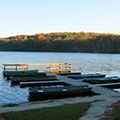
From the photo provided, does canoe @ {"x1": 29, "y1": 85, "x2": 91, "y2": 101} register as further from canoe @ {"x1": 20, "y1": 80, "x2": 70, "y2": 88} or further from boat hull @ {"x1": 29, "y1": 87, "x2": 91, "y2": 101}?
canoe @ {"x1": 20, "y1": 80, "x2": 70, "y2": 88}

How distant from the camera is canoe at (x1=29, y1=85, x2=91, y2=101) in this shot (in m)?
26.4

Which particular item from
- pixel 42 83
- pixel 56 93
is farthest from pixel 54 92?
pixel 42 83

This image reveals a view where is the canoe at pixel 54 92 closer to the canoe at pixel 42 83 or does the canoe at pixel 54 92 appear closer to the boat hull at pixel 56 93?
the boat hull at pixel 56 93

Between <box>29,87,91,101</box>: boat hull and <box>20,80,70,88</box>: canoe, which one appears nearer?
<box>29,87,91,101</box>: boat hull

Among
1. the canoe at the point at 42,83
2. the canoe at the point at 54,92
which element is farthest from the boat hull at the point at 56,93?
the canoe at the point at 42,83

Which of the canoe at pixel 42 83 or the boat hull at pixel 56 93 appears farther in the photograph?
the canoe at pixel 42 83

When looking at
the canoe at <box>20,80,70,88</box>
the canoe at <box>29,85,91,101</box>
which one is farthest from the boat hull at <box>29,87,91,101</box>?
the canoe at <box>20,80,70,88</box>

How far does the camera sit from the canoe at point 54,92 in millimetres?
26375

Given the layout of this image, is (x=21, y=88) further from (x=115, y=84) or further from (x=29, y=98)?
(x=115, y=84)

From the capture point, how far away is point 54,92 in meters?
27.0

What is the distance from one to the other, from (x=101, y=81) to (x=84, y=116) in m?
21.6

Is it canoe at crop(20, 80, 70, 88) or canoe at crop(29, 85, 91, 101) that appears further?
canoe at crop(20, 80, 70, 88)

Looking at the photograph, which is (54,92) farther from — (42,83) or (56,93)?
(42,83)

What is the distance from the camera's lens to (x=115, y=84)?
111ft
